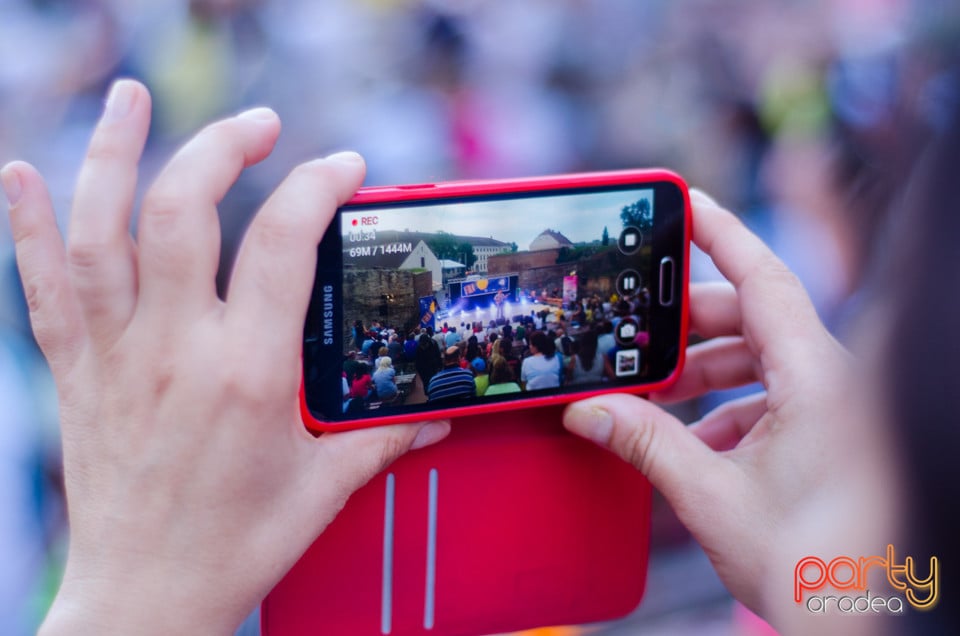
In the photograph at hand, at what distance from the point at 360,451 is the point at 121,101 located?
275 mm

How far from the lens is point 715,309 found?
2.20ft

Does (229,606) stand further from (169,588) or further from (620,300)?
(620,300)

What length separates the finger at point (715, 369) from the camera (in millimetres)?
699

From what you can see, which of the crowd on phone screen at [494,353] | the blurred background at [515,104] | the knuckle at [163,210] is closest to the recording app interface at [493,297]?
the crowd on phone screen at [494,353]

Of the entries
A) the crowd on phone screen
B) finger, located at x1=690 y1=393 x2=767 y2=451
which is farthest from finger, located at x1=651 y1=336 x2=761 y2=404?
the crowd on phone screen

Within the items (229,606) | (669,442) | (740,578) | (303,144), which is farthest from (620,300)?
(303,144)

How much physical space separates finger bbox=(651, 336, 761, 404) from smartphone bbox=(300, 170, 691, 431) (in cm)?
11

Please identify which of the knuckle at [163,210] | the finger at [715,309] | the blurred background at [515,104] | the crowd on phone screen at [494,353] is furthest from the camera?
the blurred background at [515,104]

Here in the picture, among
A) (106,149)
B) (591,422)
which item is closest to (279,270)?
(106,149)

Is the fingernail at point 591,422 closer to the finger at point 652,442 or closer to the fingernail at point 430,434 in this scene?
the finger at point 652,442

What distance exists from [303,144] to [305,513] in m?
0.77

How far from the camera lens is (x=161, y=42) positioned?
3.42 ft

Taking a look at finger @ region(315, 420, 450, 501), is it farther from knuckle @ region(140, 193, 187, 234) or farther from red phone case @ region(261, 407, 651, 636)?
knuckle @ region(140, 193, 187, 234)

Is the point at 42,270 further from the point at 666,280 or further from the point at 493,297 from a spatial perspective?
the point at 666,280
